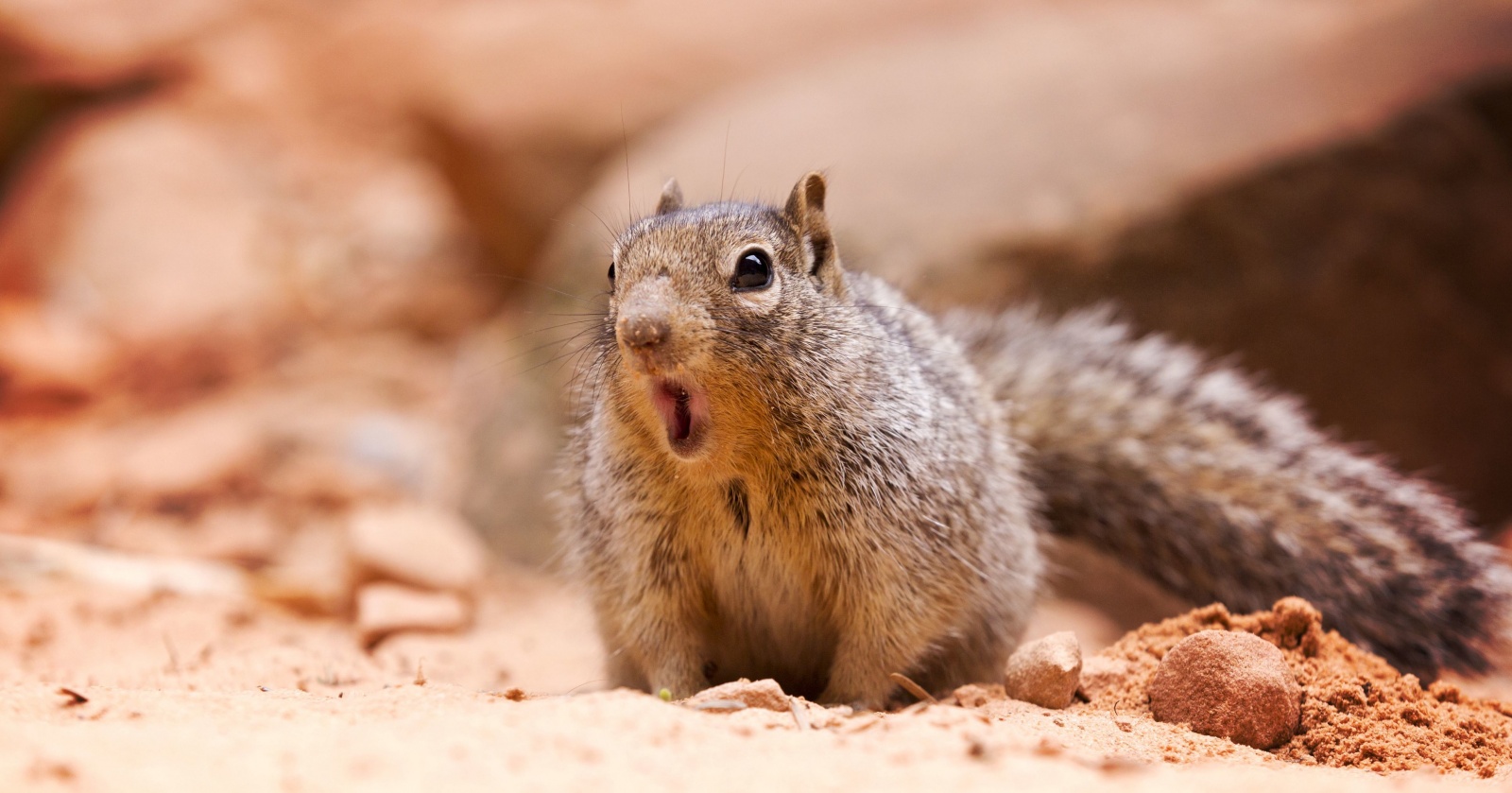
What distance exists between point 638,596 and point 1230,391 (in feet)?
10.1

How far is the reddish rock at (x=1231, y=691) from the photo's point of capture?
12.5 ft

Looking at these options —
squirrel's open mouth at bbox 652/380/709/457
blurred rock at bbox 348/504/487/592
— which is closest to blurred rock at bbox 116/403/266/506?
blurred rock at bbox 348/504/487/592

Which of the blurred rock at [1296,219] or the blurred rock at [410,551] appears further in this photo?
the blurred rock at [1296,219]

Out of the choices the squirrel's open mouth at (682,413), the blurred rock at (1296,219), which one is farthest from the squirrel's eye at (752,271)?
the blurred rock at (1296,219)

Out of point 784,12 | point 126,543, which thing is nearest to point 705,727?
point 126,543

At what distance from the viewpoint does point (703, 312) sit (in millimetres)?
3738

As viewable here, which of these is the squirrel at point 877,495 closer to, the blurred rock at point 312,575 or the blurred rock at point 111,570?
the blurred rock at point 312,575

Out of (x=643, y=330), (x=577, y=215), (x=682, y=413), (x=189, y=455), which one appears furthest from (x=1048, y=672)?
(x=189, y=455)

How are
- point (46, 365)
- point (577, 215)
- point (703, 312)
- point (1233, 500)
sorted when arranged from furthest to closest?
point (46, 365) < point (577, 215) < point (1233, 500) < point (703, 312)

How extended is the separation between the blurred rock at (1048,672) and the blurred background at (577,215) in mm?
3369

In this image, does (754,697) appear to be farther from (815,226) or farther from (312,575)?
(312,575)

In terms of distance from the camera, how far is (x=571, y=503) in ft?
16.7

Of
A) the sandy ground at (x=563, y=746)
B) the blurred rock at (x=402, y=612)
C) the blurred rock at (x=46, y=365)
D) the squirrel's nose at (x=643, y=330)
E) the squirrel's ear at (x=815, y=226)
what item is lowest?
the sandy ground at (x=563, y=746)

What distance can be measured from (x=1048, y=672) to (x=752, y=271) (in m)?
1.78
